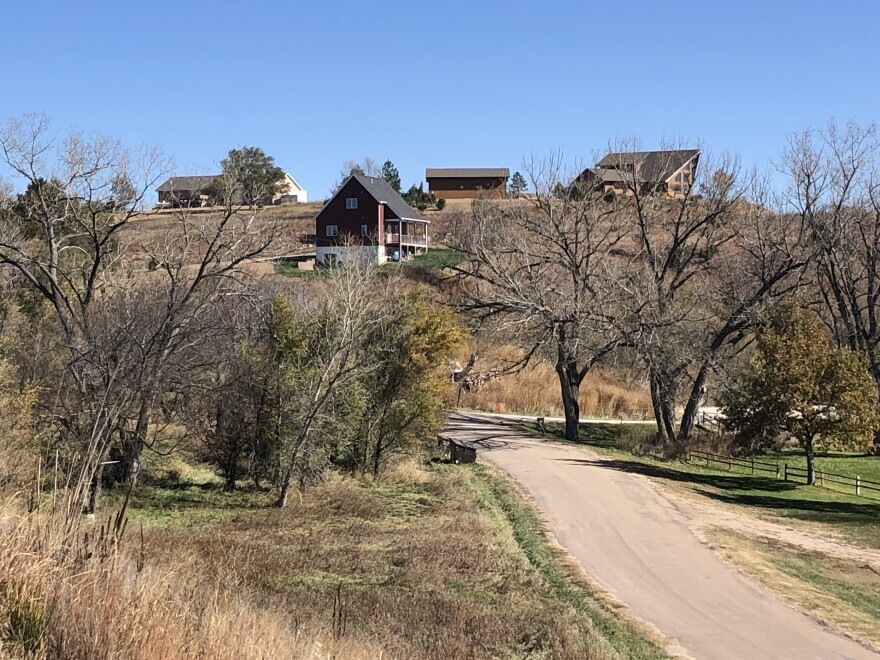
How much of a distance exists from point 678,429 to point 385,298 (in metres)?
16.5

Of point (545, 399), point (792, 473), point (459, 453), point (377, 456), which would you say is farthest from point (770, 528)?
point (545, 399)

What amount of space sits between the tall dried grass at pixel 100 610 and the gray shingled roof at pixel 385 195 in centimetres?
6637

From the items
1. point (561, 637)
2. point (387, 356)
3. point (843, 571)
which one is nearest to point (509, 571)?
point (561, 637)

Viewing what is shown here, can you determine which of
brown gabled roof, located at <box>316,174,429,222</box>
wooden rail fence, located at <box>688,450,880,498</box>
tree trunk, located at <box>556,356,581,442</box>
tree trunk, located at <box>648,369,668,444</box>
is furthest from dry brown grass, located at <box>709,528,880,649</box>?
brown gabled roof, located at <box>316,174,429,222</box>

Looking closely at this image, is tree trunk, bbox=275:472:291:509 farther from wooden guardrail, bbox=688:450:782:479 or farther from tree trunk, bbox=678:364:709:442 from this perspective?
tree trunk, bbox=678:364:709:442

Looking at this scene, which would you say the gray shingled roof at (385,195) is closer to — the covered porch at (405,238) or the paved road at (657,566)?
the covered porch at (405,238)

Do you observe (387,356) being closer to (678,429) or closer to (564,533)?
(564,533)

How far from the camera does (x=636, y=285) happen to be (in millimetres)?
36250

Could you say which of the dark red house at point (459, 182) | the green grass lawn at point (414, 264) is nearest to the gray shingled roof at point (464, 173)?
the dark red house at point (459, 182)

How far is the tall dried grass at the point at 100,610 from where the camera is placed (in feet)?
17.6

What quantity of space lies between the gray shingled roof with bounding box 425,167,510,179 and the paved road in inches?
3154

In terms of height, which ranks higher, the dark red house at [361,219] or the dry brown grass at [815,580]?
the dark red house at [361,219]

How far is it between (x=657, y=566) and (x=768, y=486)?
14.3 m

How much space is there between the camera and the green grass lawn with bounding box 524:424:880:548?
2602 centimetres
